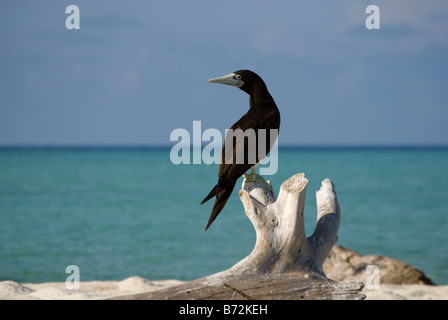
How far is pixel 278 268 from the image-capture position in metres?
4.41

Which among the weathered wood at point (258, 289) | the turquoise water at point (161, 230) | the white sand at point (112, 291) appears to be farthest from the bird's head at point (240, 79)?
the turquoise water at point (161, 230)

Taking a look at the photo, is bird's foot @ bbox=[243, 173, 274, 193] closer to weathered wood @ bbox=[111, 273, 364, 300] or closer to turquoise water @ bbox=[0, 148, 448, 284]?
weathered wood @ bbox=[111, 273, 364, 300]

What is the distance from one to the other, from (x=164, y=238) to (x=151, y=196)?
36.8ft

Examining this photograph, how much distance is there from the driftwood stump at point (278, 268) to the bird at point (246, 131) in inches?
7.1

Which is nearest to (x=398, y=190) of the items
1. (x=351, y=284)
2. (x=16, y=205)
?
(x=16, y=205)

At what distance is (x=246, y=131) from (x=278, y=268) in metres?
1.10

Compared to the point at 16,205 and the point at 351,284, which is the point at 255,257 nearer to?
the point at 351,284

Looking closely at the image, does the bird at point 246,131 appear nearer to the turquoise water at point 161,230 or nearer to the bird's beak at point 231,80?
the bird's beak at point 231,80

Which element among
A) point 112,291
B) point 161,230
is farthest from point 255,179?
point 161,230

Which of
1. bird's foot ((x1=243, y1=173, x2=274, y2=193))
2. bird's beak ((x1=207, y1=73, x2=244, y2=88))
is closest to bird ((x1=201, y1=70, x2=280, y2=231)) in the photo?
bird's beak ((x1=207, y1=73, x2=244, y2=88))

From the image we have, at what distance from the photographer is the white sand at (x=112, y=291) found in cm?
Result: 696

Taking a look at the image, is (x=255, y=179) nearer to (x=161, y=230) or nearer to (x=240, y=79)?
(x=240, y=79)

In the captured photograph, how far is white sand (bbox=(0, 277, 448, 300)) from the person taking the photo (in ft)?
22.8
